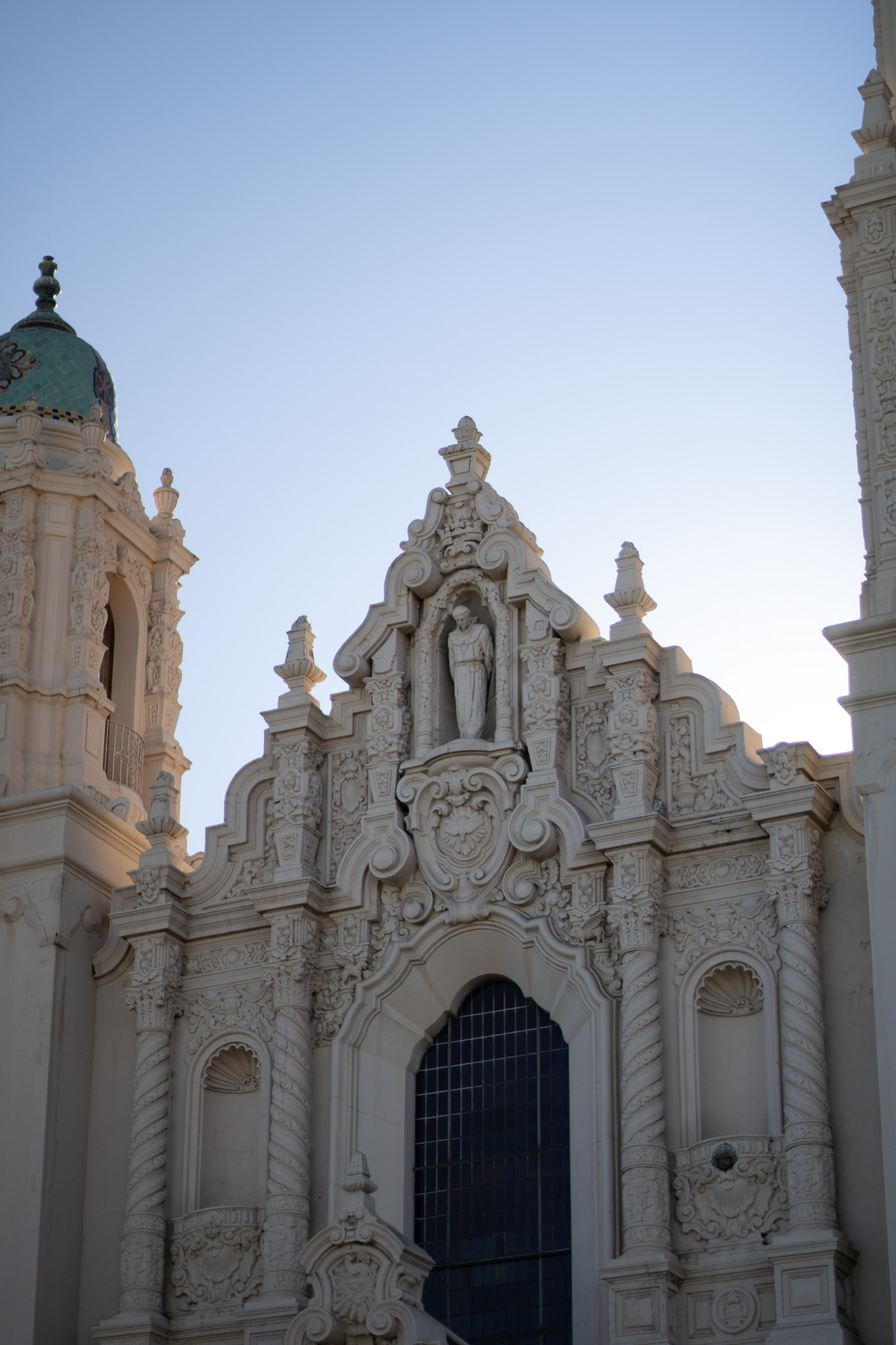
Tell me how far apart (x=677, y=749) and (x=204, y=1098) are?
6.17 m

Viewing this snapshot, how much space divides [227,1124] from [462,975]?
118 inches

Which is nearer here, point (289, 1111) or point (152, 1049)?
point (289, 1111)

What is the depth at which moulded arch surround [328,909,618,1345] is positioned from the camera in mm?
21906

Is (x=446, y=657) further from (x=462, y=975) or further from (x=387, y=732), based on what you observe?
(x=462, y=975)

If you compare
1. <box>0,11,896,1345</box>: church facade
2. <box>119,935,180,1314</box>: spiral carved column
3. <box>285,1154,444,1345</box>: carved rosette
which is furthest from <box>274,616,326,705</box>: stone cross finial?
<box>285,1154,444,1345</box>: carved rosette

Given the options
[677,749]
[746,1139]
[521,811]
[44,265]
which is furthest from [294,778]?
[44,265]

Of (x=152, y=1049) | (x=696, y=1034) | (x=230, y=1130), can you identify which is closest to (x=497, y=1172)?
(x=696, y=1034)

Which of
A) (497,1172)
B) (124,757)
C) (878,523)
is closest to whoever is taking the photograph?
(878,523)

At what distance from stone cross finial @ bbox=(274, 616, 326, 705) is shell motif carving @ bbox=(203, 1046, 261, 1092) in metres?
3.80

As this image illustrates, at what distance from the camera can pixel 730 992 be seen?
2244 cm

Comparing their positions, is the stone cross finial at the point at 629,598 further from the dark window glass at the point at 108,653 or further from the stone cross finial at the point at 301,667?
the dark window glass at the point at 108,653

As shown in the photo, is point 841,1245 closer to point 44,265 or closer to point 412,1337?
point 412,1337

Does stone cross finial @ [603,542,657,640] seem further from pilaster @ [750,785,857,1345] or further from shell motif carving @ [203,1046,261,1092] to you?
shell motif carving @ [203,1046,261,1092]

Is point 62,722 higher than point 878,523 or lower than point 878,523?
higher
